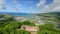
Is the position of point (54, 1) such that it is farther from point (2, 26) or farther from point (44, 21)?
point (2, 26)

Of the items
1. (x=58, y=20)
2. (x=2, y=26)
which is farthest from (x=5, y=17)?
(x=58, y=20)

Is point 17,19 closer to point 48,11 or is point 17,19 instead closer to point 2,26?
point 2,26

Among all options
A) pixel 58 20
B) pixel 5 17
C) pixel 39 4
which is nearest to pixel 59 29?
pixel 58 20

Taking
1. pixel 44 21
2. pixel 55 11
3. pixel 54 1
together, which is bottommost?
pixel 44 21

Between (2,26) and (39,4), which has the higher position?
(39,4)

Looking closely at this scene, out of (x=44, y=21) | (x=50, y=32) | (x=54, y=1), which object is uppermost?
(x=54, y=1)

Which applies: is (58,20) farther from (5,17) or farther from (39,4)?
(5,17)

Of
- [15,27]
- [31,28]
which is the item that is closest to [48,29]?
[31,28]

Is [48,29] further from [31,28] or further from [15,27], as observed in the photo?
[15,27]

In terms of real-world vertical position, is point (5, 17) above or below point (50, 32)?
above
